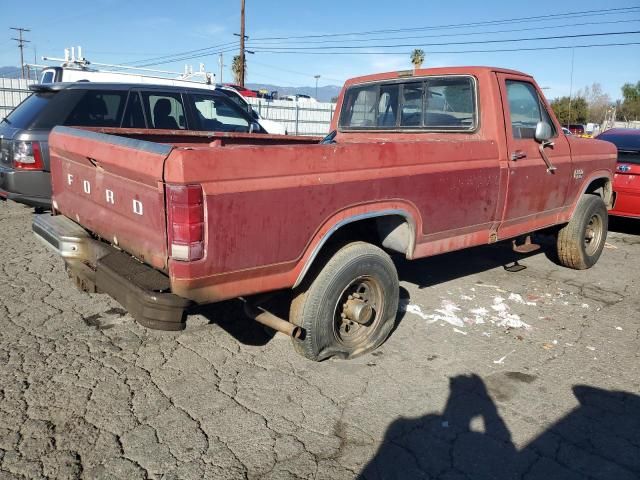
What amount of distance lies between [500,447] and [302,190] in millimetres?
1737

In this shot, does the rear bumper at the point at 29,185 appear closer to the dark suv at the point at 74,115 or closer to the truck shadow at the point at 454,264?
the dark suv at the point at 74,115

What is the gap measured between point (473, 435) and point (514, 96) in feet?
9.94

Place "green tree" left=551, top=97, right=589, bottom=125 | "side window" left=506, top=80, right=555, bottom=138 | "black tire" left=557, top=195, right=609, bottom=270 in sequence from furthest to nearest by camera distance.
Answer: "green tree" left=551, top=97, right=589, bottom=125 → "black tire" left=557, top=195, right=609, bottom=270 → "side window" left=506, top=80, right=555, bottom=138

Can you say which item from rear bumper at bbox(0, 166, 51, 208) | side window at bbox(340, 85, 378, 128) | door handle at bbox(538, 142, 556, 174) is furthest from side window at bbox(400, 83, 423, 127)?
rear bumper at bbox(0, 166, 51, 208)

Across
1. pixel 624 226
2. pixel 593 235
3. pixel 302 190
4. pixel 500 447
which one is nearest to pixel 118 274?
pixel 302 190

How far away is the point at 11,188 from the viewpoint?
232 inches

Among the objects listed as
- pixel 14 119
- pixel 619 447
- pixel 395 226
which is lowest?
pixel 619 447

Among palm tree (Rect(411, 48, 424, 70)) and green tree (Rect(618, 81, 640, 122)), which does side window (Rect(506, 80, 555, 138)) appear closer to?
palm tree (Rect(411, 48, 424, 70))

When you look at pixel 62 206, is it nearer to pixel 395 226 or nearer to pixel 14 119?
pixel 395 226

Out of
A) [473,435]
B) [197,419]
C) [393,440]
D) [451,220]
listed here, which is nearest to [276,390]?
[197,419]

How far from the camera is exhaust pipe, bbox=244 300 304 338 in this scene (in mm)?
3244

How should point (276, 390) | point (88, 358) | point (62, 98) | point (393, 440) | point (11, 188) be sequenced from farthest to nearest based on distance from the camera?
point (62, 98) < point (11, 188) < point (88, 358) < point (276, 390) < point (393, 440)

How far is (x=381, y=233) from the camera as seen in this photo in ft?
12.5

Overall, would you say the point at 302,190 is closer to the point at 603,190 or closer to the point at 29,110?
the point at 603,190
